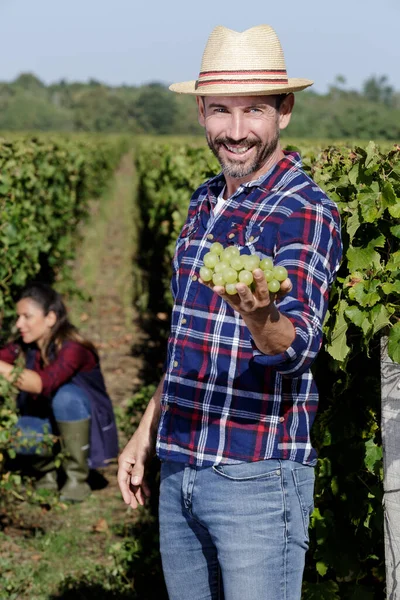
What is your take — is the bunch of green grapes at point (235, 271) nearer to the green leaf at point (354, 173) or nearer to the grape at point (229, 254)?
the grape at point (229, 254)

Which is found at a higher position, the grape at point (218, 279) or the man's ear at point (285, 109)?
the man's ear at point (285, 109)

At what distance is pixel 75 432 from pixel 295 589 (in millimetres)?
3166

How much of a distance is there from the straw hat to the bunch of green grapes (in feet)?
2.40

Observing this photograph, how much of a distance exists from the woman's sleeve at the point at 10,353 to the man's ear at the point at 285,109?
315cm

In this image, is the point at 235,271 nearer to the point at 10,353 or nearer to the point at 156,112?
the point at 10,353

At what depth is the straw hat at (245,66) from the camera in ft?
7.77

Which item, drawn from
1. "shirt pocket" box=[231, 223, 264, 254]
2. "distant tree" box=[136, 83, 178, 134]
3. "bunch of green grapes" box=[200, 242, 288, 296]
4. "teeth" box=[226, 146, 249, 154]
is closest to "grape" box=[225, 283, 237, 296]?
"bunch of green grapes" box=[200, 242, 288, 296]

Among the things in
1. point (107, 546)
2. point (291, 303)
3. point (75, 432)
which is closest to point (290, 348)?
point (291, 303)

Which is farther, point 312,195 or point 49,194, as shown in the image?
point 49,194

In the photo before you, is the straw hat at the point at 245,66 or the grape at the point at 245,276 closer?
the grape at the point at 245,276

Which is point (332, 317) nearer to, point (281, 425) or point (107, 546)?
point (281, 425)

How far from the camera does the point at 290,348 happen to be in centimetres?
191

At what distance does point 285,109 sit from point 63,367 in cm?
305

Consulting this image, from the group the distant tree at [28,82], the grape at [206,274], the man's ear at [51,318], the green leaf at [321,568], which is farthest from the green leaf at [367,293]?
the distant tree at [28,82]
